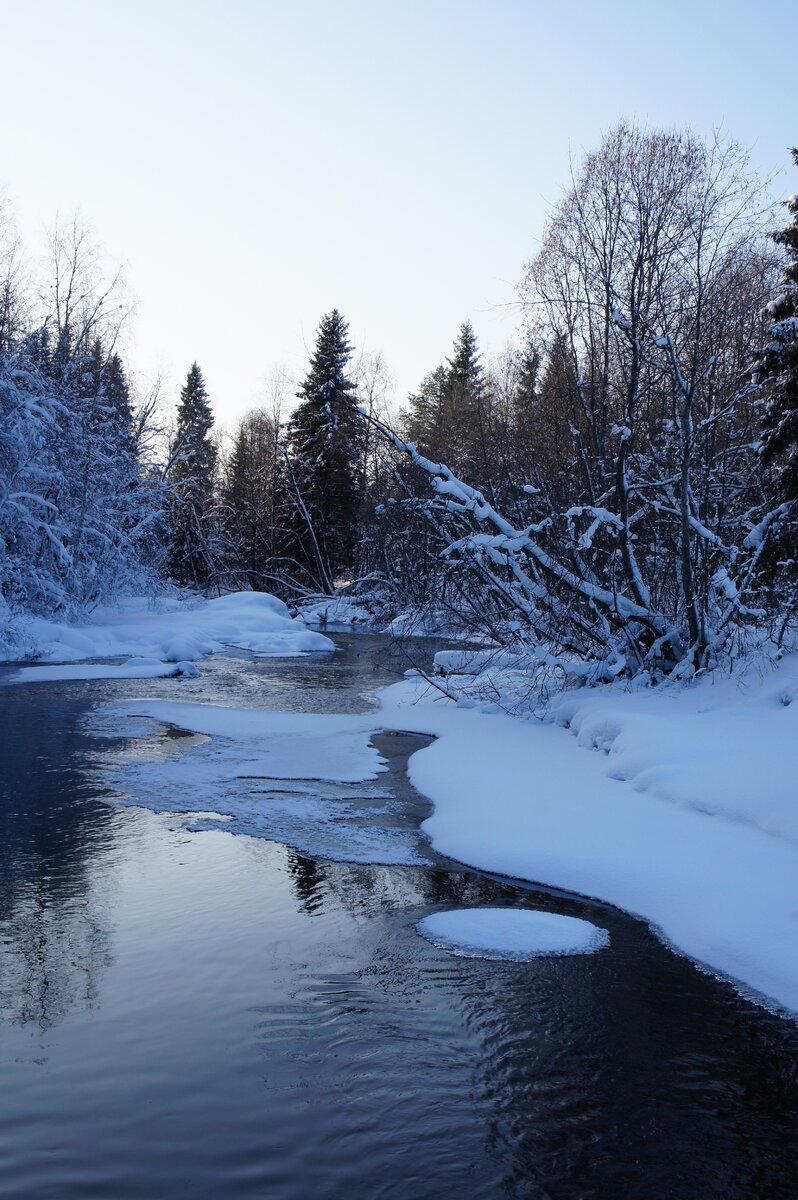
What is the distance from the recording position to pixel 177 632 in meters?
25.6

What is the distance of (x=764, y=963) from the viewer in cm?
541

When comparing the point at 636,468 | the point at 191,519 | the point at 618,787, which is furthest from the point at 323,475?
the point at 618,787

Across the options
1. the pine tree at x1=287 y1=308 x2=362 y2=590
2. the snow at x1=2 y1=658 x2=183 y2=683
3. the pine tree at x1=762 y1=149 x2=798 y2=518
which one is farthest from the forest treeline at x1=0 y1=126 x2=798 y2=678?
the pine tree at x1=287 y1=308 x2=362 y2=590

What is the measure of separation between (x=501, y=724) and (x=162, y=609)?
19.5m

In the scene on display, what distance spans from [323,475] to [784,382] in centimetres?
3012

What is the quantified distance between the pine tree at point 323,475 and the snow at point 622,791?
2812cm

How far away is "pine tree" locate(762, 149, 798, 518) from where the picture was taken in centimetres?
1248

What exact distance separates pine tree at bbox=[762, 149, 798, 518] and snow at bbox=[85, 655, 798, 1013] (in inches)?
135

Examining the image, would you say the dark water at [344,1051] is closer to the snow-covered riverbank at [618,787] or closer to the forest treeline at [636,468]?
the snow-covered riverbank at [618,787]

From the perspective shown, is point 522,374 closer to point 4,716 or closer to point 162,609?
point 4,716

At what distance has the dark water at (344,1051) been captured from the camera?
11.9ft

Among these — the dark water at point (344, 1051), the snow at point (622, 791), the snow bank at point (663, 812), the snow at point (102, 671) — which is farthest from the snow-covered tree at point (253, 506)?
the dark water at point (344, 1051)

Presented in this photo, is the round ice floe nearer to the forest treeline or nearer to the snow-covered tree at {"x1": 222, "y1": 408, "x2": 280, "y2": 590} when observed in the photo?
the forest treeline

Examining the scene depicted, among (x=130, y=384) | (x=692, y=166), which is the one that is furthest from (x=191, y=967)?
(x=130, y=384)
